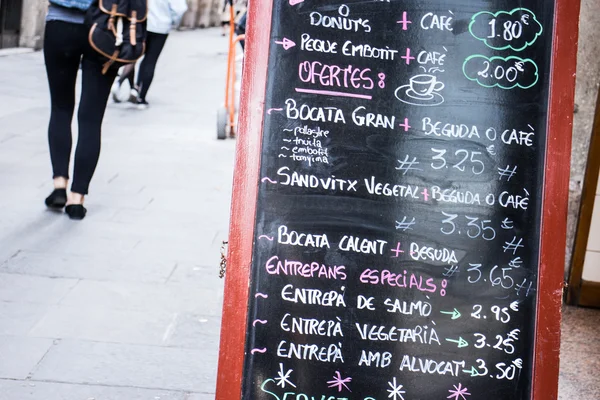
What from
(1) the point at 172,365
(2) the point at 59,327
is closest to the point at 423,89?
(1) the point at 172,365

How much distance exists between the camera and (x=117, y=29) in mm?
5215

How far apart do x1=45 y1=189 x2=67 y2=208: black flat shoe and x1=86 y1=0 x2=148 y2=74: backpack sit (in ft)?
2.72

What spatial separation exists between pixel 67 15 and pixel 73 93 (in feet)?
1.61

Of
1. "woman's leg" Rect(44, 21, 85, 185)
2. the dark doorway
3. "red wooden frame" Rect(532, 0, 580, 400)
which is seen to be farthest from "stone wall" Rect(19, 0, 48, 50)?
"red wooden frame" Rect(532, 0, 580, 400)

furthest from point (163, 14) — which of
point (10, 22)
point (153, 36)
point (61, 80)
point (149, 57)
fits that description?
point (10, 22)

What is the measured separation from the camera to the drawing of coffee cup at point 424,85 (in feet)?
8.63

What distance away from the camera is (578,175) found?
15.8 ft

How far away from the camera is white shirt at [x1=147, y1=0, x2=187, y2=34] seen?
376 inches

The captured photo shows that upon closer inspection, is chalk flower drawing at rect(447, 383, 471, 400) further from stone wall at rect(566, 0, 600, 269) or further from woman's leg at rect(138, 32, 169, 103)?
woman's leg at rect(138, 32, 169, 103)

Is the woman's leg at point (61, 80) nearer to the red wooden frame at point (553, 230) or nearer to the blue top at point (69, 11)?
the blue top at point (69, 11)

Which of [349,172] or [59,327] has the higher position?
[349,172]

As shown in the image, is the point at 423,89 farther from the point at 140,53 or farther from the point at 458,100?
the point at 140,53

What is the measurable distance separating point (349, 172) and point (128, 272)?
2456 millimetres

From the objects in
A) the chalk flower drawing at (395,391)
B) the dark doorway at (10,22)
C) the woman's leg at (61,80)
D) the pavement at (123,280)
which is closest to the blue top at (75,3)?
the woman's leg at (61,80)
